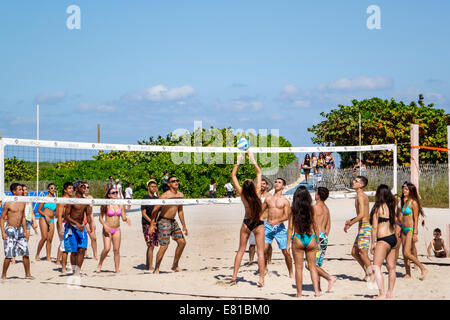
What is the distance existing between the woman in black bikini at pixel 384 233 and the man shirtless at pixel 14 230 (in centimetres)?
589

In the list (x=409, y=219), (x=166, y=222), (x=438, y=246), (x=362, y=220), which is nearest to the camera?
(x=362, y=220)

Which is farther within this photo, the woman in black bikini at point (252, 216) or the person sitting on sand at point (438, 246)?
the person sitting on sand at point (438, 246)

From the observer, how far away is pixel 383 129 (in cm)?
3278

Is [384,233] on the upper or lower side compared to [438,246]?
upper

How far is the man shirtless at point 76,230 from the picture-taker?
9500mm

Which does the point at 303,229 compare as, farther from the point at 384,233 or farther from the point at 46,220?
the point at 46,220

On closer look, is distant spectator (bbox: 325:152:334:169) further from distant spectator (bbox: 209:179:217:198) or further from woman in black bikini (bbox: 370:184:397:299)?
woman in black bikini (bbox: 370:184:397:299)

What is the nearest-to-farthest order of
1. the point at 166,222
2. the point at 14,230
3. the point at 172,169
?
the point at 14,230, the point at 166,222, the point at 172,169

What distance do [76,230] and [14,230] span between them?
1.17m

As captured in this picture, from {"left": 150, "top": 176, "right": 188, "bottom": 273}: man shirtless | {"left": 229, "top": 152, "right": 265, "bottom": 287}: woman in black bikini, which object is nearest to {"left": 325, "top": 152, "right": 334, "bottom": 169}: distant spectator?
{"left": 150, "top": 176, "right": 188, "bottom": 273}: man shirtless

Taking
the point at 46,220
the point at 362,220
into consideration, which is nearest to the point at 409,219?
the point at 362,220

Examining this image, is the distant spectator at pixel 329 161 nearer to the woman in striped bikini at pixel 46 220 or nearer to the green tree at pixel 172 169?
the green tree at pixel 172 169

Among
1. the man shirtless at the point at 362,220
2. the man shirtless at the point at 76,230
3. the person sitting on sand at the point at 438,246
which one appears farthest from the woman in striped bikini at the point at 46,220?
the person sitting on sand at the point at 438,246
